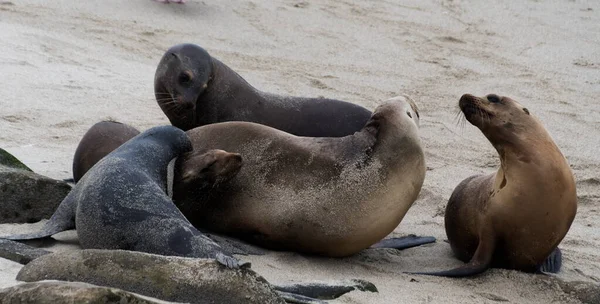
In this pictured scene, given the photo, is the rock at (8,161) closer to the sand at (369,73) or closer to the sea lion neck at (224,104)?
the sand at (369,73)

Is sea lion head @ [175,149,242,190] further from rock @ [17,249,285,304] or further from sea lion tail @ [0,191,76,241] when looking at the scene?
rock @ [17,249,285,304]

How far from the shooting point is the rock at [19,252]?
3539mm

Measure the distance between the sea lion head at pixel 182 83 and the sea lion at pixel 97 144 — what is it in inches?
27.2

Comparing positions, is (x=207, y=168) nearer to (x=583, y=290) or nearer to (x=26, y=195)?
(x=26, y=195)

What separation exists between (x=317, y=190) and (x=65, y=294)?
1838mm

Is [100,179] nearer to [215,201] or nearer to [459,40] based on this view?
[215,201]

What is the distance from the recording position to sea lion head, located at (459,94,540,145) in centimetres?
473

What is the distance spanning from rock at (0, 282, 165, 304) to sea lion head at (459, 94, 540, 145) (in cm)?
228

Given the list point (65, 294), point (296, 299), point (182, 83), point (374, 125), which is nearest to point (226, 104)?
point (182, 83)

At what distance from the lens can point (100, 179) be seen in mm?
3955

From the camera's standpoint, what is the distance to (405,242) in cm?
493

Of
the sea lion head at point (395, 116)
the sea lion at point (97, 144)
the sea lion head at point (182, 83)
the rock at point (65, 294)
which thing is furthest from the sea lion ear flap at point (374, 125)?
the rock at point (65, 294)

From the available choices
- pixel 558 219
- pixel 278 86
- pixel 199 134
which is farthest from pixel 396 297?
pixel 278 86

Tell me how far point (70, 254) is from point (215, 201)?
1358 millimetres
